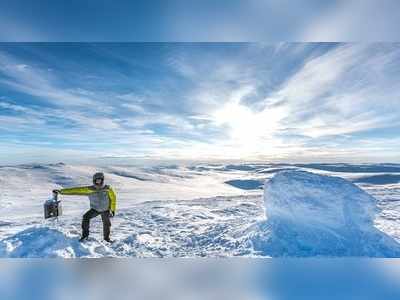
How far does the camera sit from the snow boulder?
3648mm

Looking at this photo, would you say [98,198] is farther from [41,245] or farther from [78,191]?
[41,245]

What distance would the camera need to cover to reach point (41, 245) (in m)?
3.34

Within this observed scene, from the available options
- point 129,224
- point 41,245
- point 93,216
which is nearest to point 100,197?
point 93,216

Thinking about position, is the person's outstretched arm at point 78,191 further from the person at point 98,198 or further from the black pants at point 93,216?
the black pants at point 93,216

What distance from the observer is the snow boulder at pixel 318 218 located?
12.0ft

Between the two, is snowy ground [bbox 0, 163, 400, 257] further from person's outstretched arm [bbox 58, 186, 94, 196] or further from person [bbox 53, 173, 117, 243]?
person's outstretched arm [bbox 58, 186, 94, 196]

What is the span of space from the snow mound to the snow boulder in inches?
82.3

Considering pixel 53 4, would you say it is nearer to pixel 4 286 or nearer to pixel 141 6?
pixel 141 6

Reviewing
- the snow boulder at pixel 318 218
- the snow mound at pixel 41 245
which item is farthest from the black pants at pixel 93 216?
the snow boulder at pixel 318 218

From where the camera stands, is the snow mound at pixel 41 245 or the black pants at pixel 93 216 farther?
the black pants at pixel 93 216

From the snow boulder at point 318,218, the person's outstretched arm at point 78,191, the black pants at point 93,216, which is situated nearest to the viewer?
the person's outstretched arm at point 78,191

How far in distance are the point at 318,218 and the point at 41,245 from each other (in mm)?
3477

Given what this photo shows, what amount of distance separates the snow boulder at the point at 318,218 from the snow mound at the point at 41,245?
2090 millimetres

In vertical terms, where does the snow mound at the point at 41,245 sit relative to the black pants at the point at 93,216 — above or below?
below
